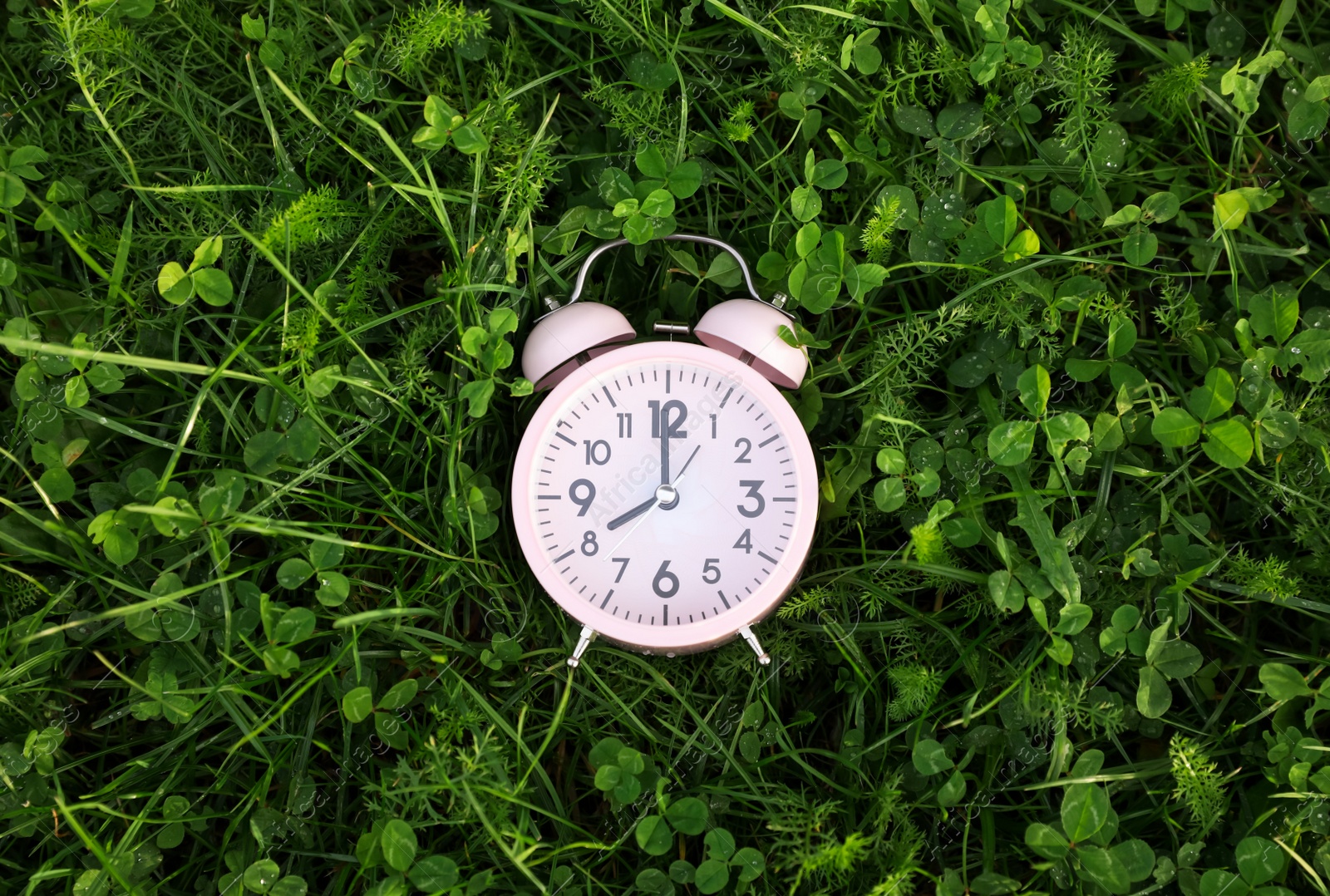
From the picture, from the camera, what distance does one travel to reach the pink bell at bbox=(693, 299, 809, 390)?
2148mm

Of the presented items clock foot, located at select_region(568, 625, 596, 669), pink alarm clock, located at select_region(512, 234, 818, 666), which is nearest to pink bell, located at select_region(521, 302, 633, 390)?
pink alarm clock, located at select_region(512, 234, 818, 666)

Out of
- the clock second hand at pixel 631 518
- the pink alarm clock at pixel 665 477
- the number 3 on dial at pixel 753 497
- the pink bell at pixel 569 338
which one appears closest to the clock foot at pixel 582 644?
the pink alarm clock at pixel 665 477

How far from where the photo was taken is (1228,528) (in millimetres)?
2312

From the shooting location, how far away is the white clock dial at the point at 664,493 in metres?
2.12

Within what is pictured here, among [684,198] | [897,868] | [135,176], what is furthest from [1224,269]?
[135,176]

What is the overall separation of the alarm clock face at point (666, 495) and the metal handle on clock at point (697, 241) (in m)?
0.18

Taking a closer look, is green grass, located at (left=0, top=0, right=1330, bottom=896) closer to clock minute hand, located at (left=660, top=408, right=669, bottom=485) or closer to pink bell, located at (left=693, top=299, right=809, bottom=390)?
pink bell, located at (left=693, top=299, right=809, bottom=390)

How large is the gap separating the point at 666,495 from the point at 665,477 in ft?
0.16

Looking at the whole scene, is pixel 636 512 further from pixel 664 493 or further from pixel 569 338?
pixel 569 338

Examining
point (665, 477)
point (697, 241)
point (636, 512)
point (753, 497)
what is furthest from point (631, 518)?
point (697, 241)

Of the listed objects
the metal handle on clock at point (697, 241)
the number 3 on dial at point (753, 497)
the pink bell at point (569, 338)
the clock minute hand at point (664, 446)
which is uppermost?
the metal handle on clock at point (697, 241)

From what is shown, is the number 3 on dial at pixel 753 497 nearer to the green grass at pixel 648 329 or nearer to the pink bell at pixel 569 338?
the green grass at pixel 648 329

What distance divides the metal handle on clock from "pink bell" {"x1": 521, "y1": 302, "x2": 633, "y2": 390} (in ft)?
0.20

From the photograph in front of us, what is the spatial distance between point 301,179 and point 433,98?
50 cm
